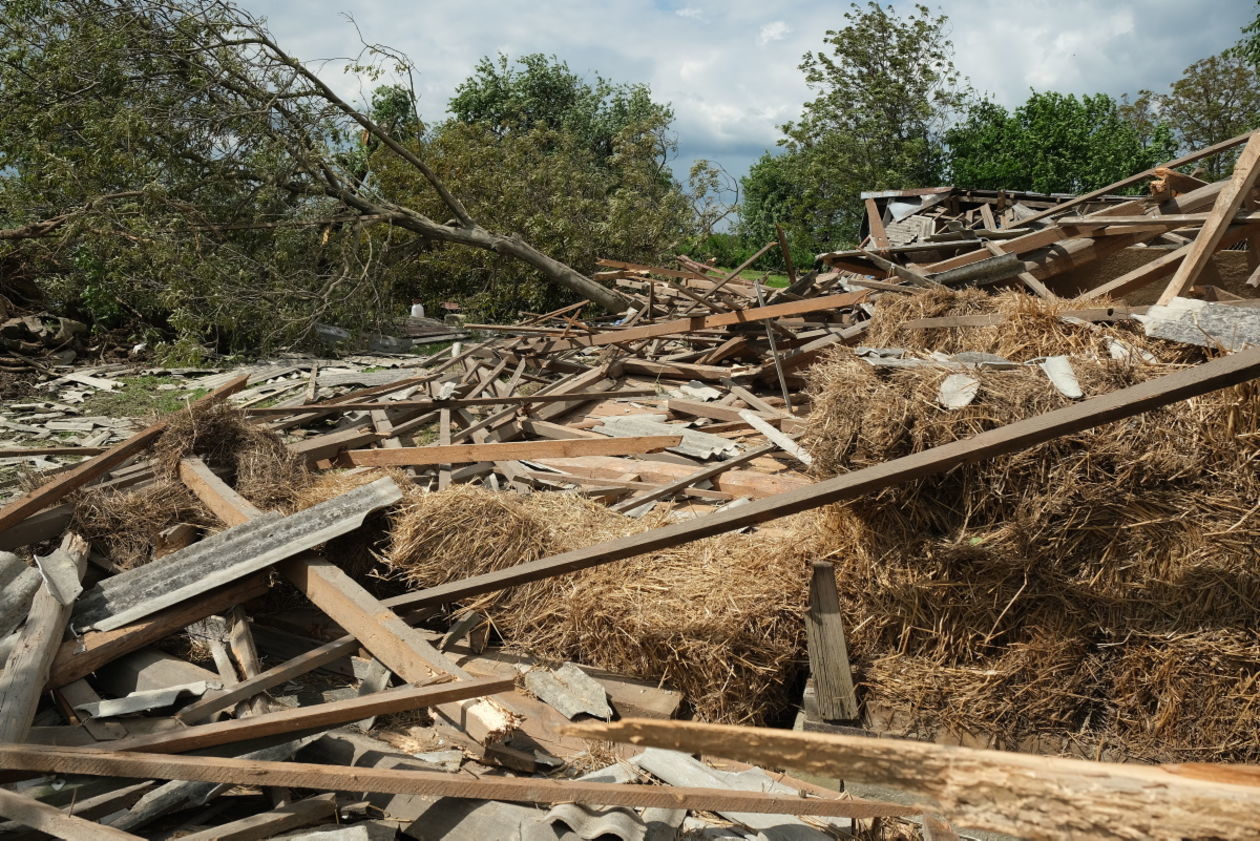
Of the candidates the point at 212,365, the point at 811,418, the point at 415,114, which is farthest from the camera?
the point at 415,114

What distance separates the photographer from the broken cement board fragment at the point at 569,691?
12.7 feet

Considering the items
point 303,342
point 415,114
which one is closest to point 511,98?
point 415,114

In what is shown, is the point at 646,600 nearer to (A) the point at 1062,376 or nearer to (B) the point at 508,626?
(B) the point at 508,626

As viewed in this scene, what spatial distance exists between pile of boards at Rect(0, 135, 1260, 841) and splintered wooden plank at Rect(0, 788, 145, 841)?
13 millimetres

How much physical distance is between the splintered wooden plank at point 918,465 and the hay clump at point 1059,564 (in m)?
0.34

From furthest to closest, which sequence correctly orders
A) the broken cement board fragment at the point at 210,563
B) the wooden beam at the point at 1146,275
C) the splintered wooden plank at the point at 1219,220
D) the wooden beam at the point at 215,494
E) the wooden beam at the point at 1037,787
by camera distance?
the wooden beam at the point at 1146,275, the wooden beam at the point at 215,494, the splintered wooden plank at the point at 1219,220, the broken cement board fragment at the point at 210,563, the wooden beam at the point at 1037,787

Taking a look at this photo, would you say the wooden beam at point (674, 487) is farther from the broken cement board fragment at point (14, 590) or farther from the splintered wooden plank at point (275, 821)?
the broken cement board fragment at point (14, 590)

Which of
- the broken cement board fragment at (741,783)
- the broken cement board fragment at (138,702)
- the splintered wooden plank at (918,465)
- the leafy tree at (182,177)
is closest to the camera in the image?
the splintered wooden plank at (918,465)

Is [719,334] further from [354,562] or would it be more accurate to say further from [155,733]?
[155,733]

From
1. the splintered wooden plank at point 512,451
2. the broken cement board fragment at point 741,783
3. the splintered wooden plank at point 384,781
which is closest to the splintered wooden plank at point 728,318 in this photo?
the splintered wooden plank at point 512,451

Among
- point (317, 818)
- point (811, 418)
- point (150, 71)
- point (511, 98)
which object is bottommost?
point (317, 818)

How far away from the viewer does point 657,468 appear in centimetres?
651

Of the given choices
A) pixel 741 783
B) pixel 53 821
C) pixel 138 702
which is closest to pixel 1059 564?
pixel 741 783

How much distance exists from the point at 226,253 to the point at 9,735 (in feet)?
32.9
